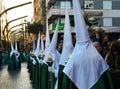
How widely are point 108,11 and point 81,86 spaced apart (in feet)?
218

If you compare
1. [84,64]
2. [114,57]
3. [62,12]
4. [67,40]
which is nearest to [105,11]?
[62,12]

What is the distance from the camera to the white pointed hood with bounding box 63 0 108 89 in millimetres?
5375

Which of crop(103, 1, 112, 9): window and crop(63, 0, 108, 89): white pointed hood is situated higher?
crop(103, 1, 112, 9): window

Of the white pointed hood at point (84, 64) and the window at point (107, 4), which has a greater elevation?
the window at point (107, 4)

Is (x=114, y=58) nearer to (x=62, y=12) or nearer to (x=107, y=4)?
(x=62, y=12)

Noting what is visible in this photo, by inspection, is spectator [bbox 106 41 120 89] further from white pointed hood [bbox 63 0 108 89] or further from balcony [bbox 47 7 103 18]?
balcony [bbox 47 7 103 18]

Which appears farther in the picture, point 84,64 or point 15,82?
point 15,82

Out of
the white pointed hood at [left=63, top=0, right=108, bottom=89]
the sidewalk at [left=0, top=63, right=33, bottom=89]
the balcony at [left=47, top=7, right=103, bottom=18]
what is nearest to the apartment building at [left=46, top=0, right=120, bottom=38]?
the balcony at [left=47, top=7, right=103, bottom=18]

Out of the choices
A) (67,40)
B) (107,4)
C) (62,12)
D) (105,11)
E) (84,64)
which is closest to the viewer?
(84,64)

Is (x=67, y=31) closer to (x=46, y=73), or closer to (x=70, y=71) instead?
(x=70, y=71)

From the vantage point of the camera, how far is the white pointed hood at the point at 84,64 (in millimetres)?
5375

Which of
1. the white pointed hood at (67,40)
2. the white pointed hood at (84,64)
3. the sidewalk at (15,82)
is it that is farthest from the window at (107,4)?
the white pointed hood at (84,64)

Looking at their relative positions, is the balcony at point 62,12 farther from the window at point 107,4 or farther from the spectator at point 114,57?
the spectator at point 114,57

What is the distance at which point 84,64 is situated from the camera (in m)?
5.39
